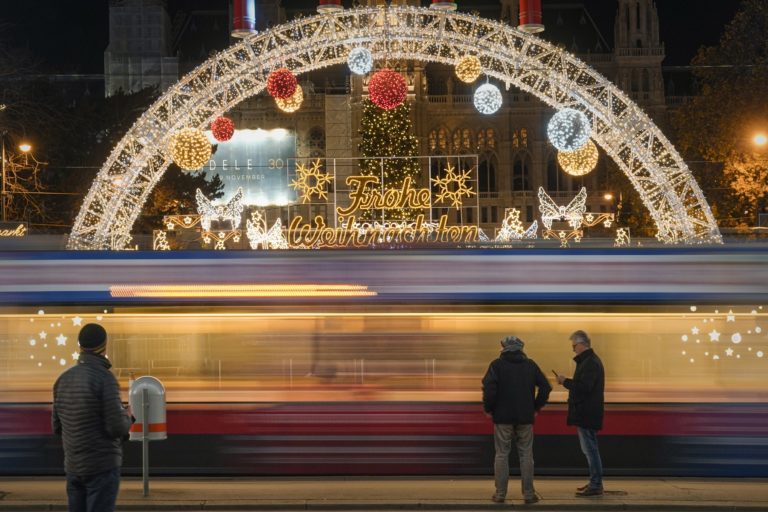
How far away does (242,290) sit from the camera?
45.5 ft

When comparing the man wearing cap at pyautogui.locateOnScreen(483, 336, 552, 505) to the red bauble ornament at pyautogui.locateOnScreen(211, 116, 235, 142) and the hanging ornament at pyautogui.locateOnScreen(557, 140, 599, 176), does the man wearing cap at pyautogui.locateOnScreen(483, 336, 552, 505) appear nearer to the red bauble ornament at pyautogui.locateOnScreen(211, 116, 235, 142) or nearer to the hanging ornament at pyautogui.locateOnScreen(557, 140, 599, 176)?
the red bauble ornament at pyautogui.locateOnScreen(211, 116, 235, 142)

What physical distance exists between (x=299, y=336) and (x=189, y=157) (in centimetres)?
1745

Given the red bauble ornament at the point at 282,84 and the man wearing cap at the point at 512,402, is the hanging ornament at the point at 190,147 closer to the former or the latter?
the red bauble ornament at the point at 282,84

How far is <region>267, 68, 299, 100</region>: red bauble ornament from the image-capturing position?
28.4 metres

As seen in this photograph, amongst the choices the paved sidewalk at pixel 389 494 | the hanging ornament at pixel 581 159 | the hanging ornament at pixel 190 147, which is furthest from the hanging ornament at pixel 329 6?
the paved sidewalk at pixel 389 494

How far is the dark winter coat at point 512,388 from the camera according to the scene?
12.1 m

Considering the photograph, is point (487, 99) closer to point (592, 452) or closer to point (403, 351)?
point (403, 351)

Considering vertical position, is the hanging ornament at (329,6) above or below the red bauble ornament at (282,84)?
above

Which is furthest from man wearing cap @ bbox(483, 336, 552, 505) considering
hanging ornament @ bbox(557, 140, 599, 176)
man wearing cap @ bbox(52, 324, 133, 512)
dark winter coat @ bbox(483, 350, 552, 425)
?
hanging ornament @ bbox(557, 140, 599, 176)

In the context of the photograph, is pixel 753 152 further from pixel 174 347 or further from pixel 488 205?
pixel 488 205

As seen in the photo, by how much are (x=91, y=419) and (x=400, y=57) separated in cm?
2465

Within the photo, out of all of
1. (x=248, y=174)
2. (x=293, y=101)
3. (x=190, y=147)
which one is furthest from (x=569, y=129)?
(x=248, y=174)

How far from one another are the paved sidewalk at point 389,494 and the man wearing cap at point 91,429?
13.1 feet

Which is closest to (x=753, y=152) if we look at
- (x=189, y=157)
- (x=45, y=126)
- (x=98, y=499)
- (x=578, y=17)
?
(x=189, y=157)
